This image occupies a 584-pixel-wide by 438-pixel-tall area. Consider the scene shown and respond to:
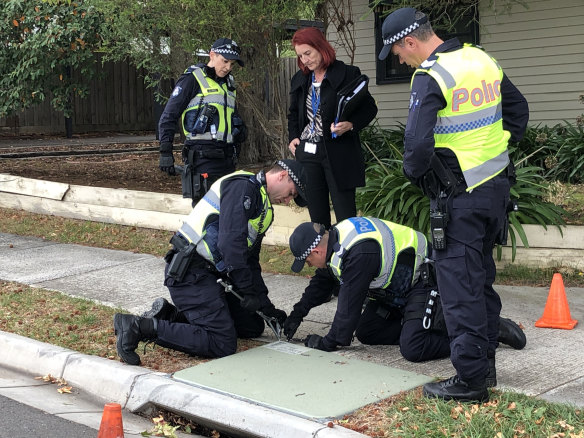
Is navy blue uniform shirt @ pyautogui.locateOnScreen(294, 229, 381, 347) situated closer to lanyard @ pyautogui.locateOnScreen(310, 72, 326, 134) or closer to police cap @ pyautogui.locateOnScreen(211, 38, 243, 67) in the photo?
lanyard @ pyautogui.locateOnScreen(310, 72, 326, 134)

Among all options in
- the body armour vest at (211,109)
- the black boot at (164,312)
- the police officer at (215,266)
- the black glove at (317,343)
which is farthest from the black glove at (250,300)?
the body armour vest at (211,109)

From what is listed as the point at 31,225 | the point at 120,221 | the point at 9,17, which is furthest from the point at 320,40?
the point at 9,17

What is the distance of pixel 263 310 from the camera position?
18.2ft

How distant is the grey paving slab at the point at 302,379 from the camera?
4.51 metres

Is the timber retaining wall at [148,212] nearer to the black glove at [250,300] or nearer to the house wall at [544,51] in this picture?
the black glove at [250,300]

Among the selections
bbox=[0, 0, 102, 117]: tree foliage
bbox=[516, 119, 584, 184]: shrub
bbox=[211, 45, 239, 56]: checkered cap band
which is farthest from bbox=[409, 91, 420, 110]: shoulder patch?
bbox=[0, 0, 102, 117]: tree foliage

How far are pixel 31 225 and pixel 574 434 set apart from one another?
7866mm

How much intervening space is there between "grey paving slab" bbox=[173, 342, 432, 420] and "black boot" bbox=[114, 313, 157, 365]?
1.19 feet

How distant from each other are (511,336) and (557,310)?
2.33 ft

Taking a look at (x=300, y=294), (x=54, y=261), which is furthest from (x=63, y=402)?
(x=54, y=261)

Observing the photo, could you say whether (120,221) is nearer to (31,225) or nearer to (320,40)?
(31,225)

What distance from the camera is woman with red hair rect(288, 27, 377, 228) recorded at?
6.48 m

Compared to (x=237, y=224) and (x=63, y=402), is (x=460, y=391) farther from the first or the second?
(x=63, y=402)

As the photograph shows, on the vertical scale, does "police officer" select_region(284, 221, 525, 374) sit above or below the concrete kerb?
above
